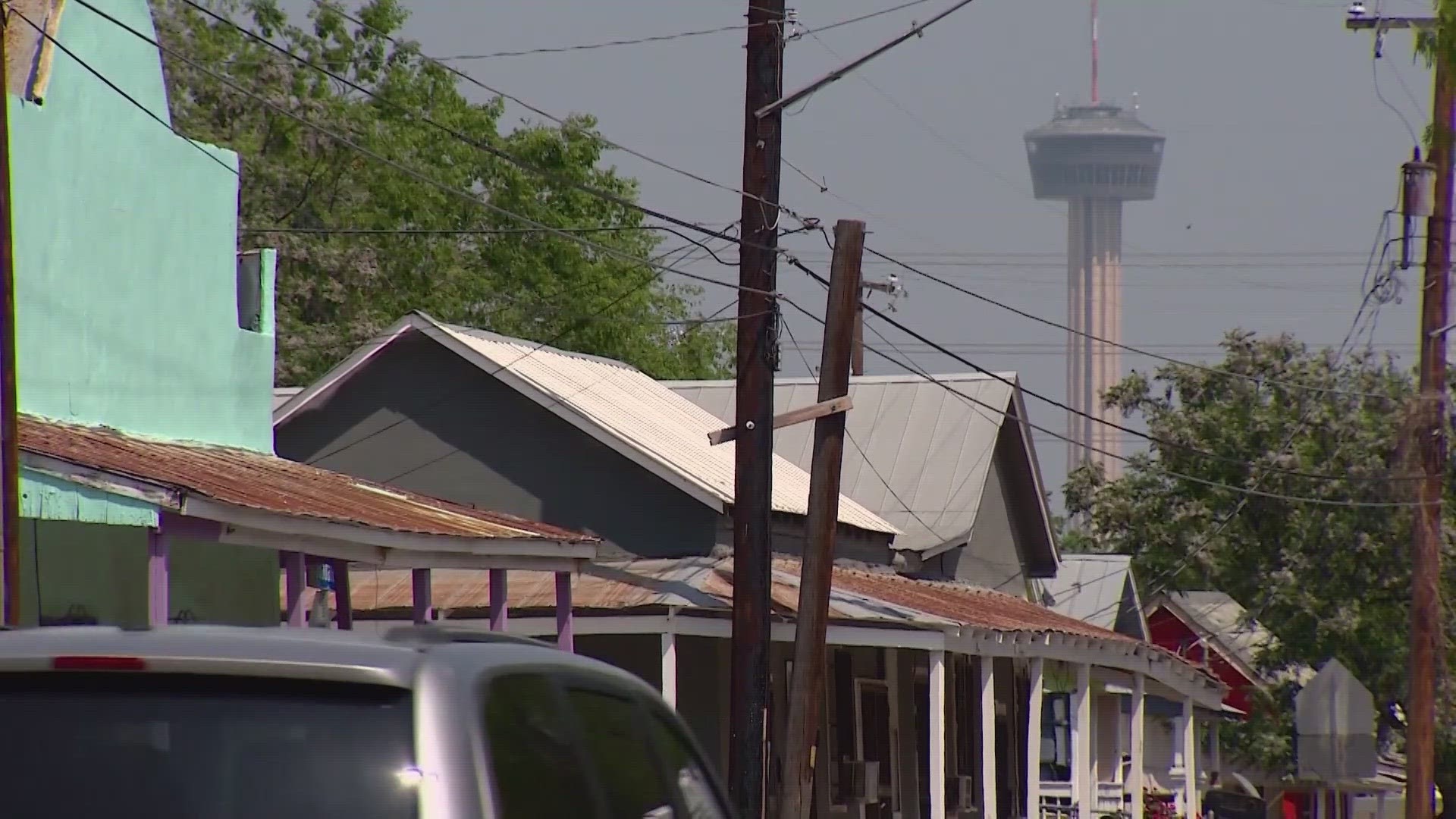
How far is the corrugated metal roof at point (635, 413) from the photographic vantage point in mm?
24469

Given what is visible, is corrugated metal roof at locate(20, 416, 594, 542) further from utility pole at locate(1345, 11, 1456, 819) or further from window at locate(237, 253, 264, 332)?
utility pole at locate(1345, 11, 1456, 819)

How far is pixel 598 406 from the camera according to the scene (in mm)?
25562

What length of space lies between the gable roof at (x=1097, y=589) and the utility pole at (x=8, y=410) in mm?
30223

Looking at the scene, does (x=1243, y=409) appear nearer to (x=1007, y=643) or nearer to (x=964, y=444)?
(x=964, y=444)

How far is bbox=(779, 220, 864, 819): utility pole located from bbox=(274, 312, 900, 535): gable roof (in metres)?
4.92

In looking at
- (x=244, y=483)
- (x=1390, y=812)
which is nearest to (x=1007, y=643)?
(x=244, y=483)

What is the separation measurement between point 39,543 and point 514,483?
395 inches

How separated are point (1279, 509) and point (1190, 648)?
340 inches

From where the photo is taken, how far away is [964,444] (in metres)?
31.6

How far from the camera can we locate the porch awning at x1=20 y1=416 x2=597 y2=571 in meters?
12.6

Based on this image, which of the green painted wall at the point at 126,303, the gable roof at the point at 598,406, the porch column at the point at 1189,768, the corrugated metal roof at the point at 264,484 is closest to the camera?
the corrugated metal roof at the point at 264,484

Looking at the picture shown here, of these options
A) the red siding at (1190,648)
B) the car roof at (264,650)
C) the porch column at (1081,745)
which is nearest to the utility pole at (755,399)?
the porch column at (1081,745)

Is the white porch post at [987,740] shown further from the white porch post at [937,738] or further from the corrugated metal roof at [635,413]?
the corrugated metal roof at [635,413]

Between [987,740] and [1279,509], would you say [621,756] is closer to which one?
[987,740]
